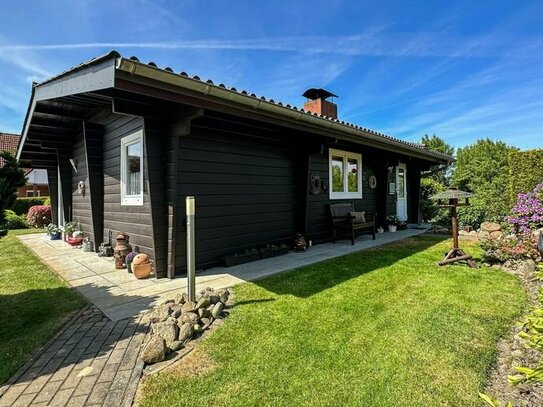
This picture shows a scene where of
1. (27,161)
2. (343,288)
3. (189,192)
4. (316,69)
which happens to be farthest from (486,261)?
(27,161)

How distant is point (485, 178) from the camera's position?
1457cm

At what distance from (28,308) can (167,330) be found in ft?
6.57

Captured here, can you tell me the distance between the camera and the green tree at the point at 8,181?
3152 millimetres

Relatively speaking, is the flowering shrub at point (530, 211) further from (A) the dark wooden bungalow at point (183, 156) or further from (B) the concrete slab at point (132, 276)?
(B) the concrete slab at point (132, 276)

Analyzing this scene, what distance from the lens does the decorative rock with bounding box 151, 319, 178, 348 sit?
2.40 m

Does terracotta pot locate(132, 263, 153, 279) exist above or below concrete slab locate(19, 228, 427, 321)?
above

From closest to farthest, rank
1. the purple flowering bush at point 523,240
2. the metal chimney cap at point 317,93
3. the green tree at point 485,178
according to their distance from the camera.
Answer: the purple flowering bush at point 523,240 → the green tree at point 485,178 → the metal chimney cap at point 317,93

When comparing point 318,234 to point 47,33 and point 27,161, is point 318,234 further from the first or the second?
point 27,161

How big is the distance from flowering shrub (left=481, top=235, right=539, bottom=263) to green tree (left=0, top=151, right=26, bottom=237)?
22.2ft

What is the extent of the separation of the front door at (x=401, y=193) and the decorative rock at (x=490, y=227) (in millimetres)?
2521

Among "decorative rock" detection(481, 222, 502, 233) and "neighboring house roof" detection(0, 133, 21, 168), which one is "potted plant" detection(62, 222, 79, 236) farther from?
"neighboring house roof" detection(0, 133, 21, 168)

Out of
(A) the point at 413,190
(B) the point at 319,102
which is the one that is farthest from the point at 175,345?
(A) the point at 413,190

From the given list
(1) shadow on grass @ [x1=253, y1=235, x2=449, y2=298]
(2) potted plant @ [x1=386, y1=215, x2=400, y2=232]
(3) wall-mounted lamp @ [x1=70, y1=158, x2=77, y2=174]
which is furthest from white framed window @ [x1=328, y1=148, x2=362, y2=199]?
(3) wall-mounted lamp @ [x1=70, y1=158, x2=77, y2=174]

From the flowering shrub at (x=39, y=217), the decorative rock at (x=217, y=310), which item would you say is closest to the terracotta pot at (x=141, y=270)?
the decorative rock at (x=217, y=310)
